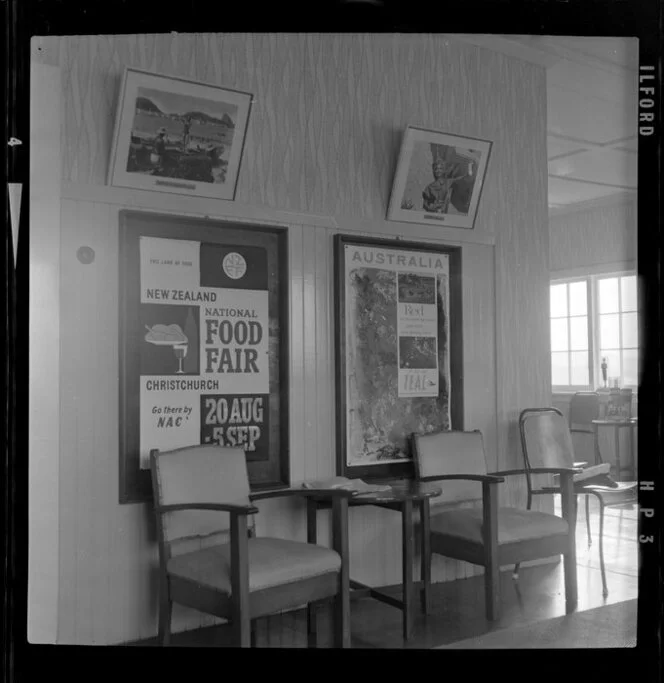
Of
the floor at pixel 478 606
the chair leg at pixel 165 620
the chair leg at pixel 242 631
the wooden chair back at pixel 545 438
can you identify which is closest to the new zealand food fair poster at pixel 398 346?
the wooden chair back at pixel 545 438

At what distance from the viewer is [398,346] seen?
74.9 inches

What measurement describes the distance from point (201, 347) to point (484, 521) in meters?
0.89

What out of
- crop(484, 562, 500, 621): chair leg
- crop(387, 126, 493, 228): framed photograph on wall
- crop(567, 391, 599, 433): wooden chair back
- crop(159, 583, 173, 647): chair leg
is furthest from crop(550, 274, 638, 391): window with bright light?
crop(159, 583, 173, 647): chair leg

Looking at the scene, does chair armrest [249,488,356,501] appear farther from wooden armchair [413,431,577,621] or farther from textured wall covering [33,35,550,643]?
wooden armchair [413,431,577,621]

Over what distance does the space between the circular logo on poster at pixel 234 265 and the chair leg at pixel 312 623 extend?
0.92 meters

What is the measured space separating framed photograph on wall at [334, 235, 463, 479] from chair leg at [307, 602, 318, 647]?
1.60ft

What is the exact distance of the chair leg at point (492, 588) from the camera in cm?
182

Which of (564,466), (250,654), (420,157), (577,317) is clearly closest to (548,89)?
(420,157)

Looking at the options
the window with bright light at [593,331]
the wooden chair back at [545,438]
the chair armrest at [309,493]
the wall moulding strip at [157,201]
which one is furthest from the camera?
the chair armrest at [309,493]

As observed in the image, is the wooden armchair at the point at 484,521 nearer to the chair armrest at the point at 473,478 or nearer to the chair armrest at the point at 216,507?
the chair armrest at the point at 473,478

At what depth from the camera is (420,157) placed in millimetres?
2000

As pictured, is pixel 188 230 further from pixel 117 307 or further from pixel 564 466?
pixel 564 466

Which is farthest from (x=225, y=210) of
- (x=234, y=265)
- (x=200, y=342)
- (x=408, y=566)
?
(x=408, y=566)

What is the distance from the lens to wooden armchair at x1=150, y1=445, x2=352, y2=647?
6.31 feet
